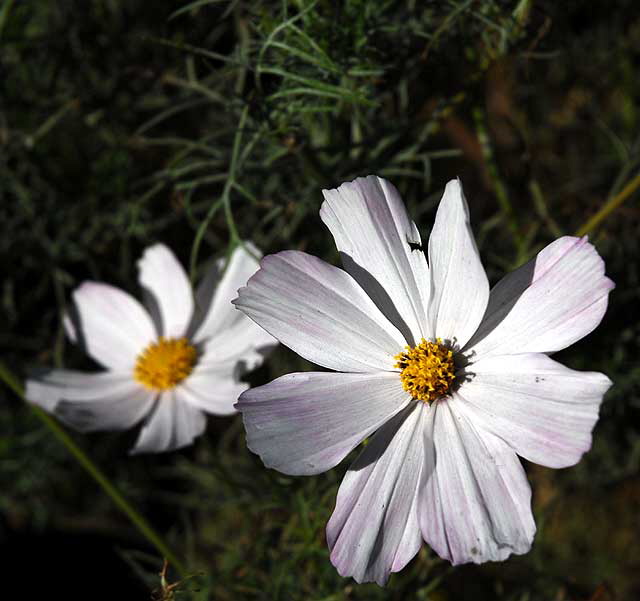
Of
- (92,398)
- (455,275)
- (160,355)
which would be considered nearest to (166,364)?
(160,355)

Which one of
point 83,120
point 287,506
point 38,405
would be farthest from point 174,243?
point 287,506

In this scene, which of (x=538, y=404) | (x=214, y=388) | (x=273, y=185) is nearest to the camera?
(x=538, y=404)

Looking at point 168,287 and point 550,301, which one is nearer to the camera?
point 550,301

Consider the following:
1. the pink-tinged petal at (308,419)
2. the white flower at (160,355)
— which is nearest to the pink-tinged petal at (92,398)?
the white flower at (160,355)

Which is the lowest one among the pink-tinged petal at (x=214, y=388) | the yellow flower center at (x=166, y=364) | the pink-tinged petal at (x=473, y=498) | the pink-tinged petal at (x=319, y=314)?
the pink-tinged petal at (x=473, y=498)

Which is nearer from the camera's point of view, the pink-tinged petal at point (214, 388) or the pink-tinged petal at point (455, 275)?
the pink-tinged petal at point (455, 275)

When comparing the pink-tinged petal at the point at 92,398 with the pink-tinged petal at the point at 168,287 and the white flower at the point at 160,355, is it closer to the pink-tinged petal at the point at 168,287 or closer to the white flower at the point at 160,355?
the white flower at the point at 160,355

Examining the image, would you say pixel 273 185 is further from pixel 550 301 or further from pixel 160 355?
pixel 550 301
